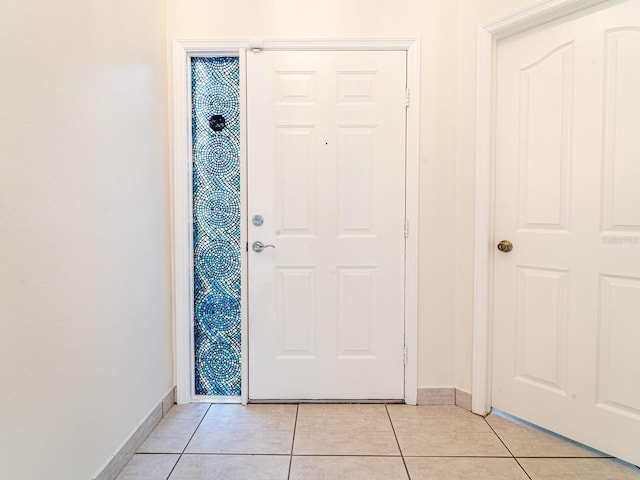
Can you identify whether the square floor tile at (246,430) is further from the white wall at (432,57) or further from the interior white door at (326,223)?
the white wall at (432,57)

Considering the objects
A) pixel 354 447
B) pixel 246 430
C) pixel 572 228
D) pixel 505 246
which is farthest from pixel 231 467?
pixel 572 228

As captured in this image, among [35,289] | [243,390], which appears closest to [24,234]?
[35,289]

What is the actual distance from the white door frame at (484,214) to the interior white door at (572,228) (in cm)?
4

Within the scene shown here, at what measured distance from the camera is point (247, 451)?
1.66 metres

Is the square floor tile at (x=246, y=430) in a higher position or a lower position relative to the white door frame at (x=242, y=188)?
lower

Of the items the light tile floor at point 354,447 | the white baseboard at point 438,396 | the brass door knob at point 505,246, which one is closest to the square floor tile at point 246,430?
the light tile floor at point 354,447

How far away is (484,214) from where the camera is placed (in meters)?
1.94

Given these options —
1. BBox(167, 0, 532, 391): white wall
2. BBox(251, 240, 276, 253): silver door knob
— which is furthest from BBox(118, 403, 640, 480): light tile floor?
BBox(251, 240, 276, 253): silver door knob

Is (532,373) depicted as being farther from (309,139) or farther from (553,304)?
(309,139)

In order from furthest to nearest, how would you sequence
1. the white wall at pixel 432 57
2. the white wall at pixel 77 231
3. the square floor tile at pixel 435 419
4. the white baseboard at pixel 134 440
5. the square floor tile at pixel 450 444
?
the white wall at pixel 432 57
the square floor tile at pixel 435 419
the square floor tile at pixel 450 444
the white baseboard at pixel 134 440
the white wall at pixel 77 231

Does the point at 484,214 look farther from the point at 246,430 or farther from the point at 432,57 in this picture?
the point at 246,430

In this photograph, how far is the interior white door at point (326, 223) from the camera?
2.03 m

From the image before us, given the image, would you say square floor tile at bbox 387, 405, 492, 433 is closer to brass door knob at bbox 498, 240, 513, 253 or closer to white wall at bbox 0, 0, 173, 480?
brass door knob at bbox 498, 240, 513, 253

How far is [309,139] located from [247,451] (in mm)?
1571
